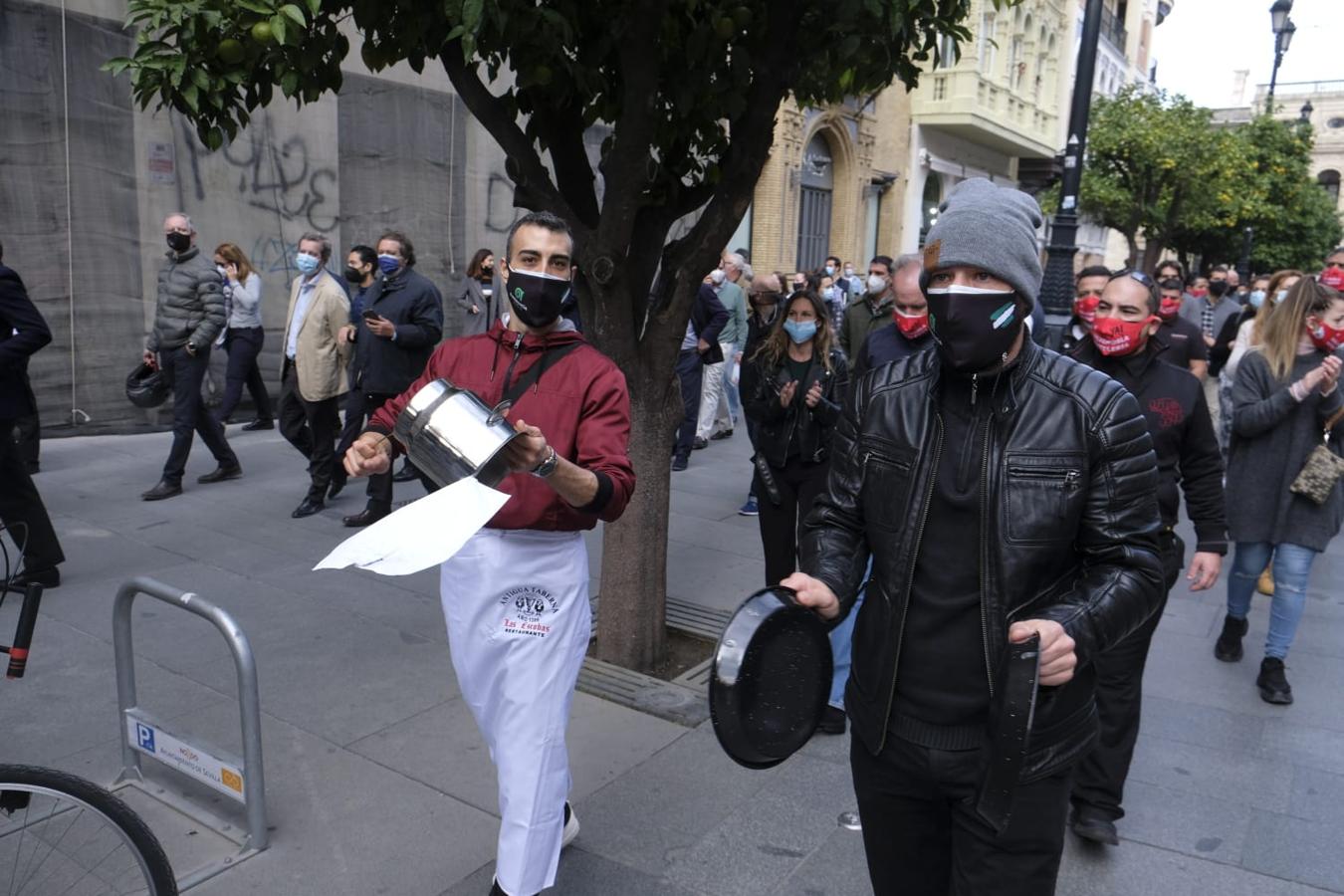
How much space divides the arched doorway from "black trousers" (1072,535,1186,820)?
805 inches

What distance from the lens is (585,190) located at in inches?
209

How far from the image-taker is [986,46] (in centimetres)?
2858

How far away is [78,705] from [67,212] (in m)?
6.70

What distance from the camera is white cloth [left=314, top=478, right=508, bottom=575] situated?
6.98ft

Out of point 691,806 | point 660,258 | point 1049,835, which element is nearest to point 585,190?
point 660,258

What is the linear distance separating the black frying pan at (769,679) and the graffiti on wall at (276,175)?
33.6 ft

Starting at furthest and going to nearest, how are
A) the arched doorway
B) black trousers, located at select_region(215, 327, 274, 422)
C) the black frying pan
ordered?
the arched doorway, black trousers, located at select_region(215, 327, 274, 422), the black frying pan

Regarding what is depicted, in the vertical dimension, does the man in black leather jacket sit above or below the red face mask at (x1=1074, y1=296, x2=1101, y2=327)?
below

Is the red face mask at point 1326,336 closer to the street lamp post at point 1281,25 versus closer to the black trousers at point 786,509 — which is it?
the black trousers at point 786,509

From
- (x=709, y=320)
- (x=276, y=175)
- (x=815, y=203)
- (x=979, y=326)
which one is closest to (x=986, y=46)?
(x=815, y=203)

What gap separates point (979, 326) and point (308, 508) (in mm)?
6546

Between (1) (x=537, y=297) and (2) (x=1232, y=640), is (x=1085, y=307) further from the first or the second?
(1) (x=537, y=297)

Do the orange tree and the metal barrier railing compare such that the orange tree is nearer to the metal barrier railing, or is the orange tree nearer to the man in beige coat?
the metal barrier railing

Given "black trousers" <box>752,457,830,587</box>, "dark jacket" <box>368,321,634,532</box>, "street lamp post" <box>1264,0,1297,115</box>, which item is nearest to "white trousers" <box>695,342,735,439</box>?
"black trousers" <box>752,457,830,587</box>
